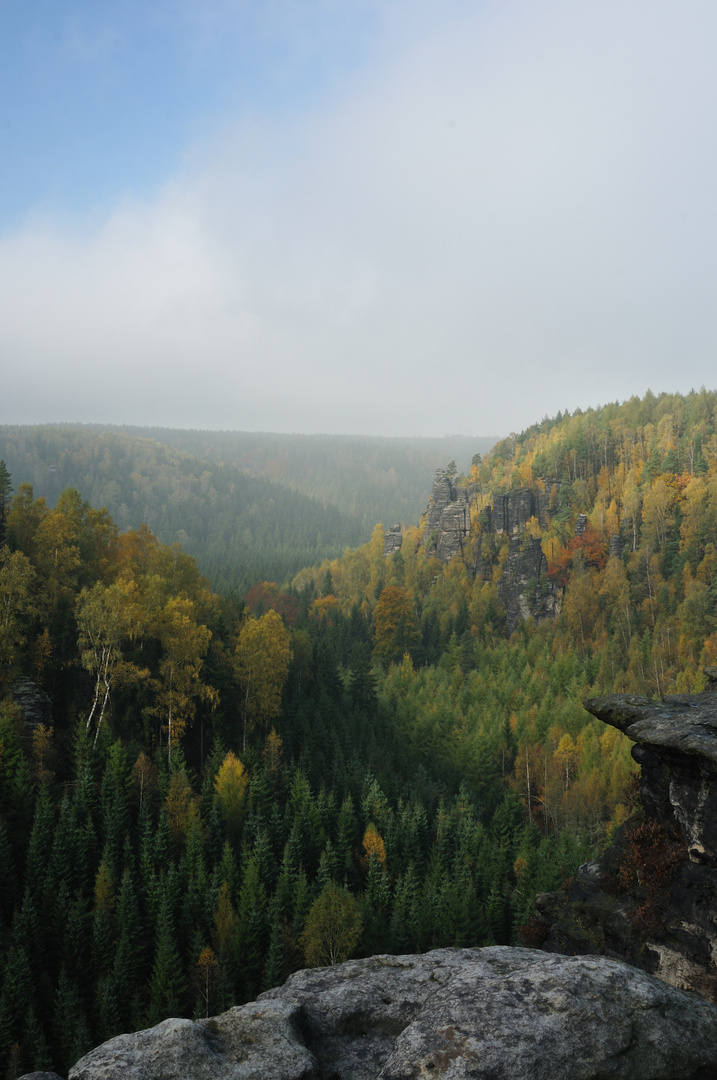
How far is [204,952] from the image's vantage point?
34156 millimetres

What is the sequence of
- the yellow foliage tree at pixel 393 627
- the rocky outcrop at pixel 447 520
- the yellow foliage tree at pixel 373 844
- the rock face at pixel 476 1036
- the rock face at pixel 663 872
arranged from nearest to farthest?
the rock face at pixel 476 1036
the rock face at pixel 663 872
the yellow foliage tree at pixel 373 844
the yellow foliage tree at pixel 393 627
the rocky outcrop at pixel 447 520

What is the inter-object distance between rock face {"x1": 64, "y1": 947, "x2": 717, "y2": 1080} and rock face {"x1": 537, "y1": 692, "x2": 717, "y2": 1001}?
767cm

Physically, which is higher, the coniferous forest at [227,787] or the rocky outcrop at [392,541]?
the rocky outcrop at [392,541]

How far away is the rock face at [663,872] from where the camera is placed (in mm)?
15203

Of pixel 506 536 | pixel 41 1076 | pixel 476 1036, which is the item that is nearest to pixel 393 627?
pixel 506 536

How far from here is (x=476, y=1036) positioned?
24.6ft

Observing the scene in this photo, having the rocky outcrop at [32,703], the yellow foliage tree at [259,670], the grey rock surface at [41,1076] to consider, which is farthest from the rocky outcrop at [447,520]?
the grey rock surface at [41,1076]

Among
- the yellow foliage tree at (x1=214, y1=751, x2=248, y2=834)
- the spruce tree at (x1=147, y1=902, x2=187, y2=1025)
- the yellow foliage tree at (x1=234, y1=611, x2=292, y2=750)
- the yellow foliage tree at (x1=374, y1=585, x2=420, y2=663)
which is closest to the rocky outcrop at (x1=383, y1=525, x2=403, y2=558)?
the yellow foliage tree at (x1=374, y1=585, x2=420, y2=663)

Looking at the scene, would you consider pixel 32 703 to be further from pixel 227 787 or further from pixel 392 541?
pixel 392 541

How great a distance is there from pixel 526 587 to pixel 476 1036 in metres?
107

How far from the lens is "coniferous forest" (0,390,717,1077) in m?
33.8

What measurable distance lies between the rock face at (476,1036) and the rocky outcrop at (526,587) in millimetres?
101979

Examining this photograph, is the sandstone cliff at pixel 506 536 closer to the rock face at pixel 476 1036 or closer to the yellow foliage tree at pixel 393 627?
the yellow foliage tree at pixel 393 627

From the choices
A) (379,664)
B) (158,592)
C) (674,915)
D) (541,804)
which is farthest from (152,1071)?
Answer: (379,664)
